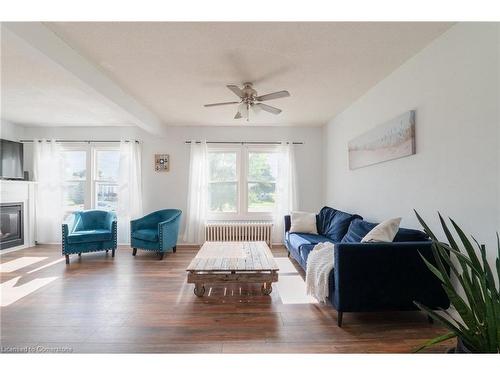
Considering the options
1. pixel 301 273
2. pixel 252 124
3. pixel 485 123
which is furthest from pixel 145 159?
pixel 485 123

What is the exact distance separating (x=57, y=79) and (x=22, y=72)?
1.09ft

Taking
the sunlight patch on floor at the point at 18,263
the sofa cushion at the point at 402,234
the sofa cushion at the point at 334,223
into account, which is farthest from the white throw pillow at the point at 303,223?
the sunlight patch on floor at the point at 18,263

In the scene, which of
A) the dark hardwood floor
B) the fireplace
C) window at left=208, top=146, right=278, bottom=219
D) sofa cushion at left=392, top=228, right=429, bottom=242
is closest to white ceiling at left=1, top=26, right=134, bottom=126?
the fireplace

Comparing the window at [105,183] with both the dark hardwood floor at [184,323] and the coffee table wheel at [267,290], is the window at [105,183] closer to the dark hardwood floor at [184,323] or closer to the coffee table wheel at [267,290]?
the dark hardwood floor at [184,323]

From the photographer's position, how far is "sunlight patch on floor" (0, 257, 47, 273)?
12.9ft

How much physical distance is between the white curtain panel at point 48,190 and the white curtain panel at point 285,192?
441cm

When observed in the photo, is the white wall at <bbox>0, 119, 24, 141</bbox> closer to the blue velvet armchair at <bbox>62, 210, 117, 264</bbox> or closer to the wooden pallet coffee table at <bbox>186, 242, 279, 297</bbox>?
the blue velvet armchair at <bbox>62, 210, 117, 264</bbox>

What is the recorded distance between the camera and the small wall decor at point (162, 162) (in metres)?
5.68

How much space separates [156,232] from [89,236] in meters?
1.04

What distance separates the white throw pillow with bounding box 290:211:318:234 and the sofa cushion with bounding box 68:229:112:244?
313 centimetres

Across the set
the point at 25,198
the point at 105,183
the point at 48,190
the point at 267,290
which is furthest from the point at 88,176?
the point at 267,290

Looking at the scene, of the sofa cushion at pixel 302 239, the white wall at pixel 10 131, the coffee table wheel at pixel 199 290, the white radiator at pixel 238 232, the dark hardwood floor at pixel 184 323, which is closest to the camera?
the dark hardwood floor at pixel 184 323

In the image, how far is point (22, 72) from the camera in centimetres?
309

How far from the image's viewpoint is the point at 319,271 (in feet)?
8.70
